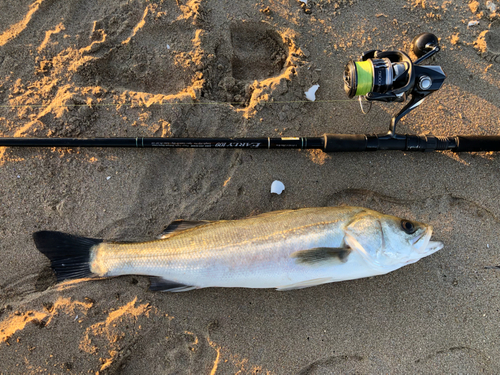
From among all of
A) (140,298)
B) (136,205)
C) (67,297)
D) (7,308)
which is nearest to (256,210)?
(136,205)

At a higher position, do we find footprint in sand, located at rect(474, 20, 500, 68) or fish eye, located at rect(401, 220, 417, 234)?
footprint in sand, located at rect(474, 20, 500, 68)

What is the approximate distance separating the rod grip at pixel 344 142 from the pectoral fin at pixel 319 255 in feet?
2.76

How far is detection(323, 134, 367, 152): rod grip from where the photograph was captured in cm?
246

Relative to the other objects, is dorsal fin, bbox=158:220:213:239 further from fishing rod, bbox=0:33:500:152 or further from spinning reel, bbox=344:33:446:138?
spinning reel, bbox=344:33:446:138

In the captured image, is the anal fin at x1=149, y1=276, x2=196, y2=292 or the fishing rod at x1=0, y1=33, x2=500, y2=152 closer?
the anal fin at x1=149, y1=276, x2=196, y2=292

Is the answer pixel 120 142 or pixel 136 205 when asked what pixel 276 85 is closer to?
pixel 120 142

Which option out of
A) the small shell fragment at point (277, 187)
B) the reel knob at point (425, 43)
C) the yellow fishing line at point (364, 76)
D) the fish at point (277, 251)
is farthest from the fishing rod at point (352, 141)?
the fish at point (277, 251)

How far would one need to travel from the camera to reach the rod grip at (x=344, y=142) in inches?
96.8

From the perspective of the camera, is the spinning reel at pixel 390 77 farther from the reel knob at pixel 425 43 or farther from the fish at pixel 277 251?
the fish at pixel 277 251

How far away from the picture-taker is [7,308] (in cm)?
247

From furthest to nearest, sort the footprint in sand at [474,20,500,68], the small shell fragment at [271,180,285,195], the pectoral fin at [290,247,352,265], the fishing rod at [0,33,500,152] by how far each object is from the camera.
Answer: the footprint in sand at [474,20,500,68]
the small shell fragment at [271,180,285,195]
the fishing rod at [0,33,500,152]
the pectoral fin at [290,247,352,265]

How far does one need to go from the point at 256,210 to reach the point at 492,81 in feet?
8.35

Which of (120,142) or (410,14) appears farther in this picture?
(410,14)

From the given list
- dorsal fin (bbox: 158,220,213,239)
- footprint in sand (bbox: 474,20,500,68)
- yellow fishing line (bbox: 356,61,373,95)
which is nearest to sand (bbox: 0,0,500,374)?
footprint in sand (bbox: 474,20,500,68)
